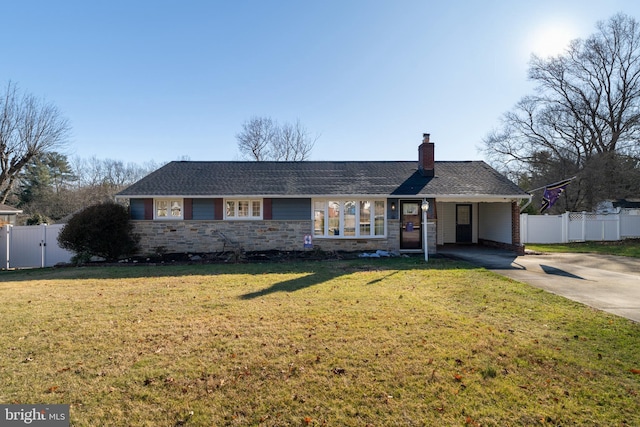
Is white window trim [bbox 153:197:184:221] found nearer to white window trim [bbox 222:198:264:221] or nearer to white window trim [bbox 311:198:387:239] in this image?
white window trim [bbox 222:198:264:221]

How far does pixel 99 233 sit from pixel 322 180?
30.7ft

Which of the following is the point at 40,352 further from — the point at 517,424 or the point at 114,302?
the point at 517,424

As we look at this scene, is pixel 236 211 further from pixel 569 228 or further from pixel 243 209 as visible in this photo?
pixel 569 228

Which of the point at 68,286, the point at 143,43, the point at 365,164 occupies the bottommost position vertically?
the point at 68,286

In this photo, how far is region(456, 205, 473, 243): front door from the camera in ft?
57.4

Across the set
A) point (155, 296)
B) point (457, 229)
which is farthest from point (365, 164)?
point (155, 296)

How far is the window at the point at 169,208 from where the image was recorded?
46.0ft

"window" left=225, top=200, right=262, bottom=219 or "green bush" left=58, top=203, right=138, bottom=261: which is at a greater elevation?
"window" left=225, top=200, right=262, bottom=219

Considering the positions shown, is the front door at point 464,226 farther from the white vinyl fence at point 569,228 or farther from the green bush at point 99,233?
the green bush at point 99,233

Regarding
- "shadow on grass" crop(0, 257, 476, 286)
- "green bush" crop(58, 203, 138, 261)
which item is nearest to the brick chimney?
"shadow on grass" crop(0, 257, 476, 286)

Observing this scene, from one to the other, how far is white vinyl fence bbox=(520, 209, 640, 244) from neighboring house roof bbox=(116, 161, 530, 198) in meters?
5.06

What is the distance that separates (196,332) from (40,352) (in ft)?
6.13

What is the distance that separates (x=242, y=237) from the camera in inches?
546

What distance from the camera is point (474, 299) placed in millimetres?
6559
